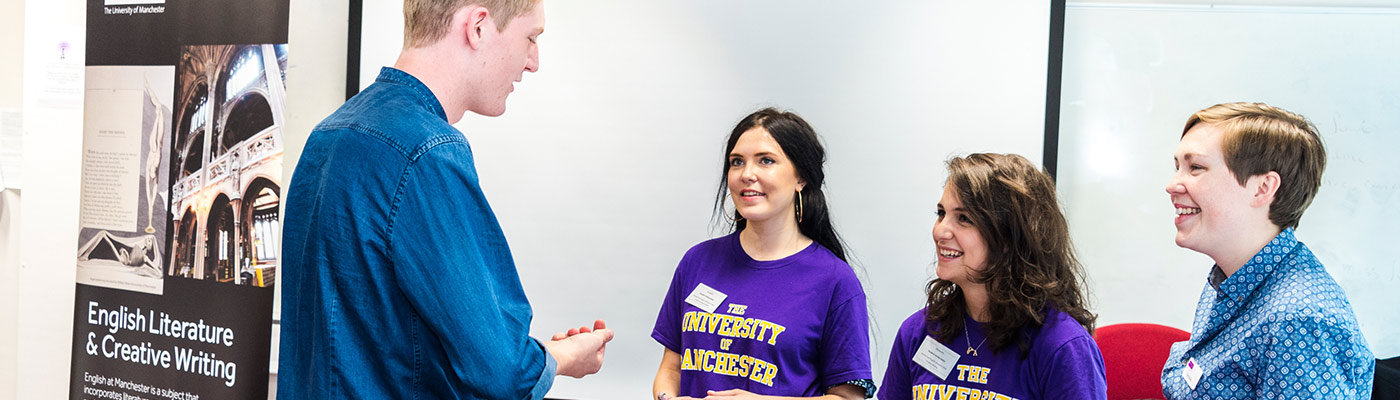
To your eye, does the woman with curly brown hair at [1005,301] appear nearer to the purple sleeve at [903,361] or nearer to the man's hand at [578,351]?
the purple sleeve at [903,361]

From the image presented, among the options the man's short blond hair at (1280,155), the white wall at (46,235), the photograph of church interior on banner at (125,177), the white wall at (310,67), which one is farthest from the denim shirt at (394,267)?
the white wall at (46,235)

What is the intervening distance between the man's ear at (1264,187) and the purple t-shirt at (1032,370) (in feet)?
1.22

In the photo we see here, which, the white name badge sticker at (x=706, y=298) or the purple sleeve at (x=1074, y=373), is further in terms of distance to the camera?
the white name badge sticker at (x=706, y=298)

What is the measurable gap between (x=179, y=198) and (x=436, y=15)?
181cm

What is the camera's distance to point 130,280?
8.98 feet

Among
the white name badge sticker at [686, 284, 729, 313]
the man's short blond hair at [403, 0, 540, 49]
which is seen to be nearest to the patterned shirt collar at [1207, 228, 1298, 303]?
the white name badge sticker at [686, 284, 729, 313]

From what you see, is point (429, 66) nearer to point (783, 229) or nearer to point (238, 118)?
point (783, 229)

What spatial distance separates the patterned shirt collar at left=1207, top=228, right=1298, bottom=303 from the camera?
1466mm

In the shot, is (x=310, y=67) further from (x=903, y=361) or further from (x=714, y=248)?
(x=903, y=361)

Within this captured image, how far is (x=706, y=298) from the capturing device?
2008mm

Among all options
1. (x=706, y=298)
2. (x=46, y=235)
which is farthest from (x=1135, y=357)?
(x=46, y=235)

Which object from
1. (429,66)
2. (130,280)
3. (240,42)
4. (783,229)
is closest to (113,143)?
(130,280)

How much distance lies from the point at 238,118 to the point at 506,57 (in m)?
1.61

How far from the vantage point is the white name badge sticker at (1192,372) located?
4.94 feet
